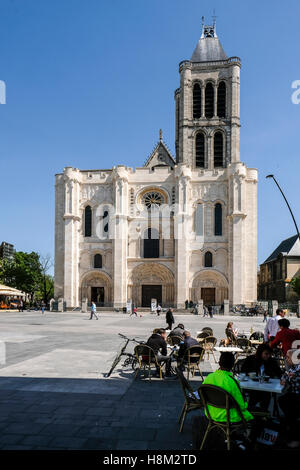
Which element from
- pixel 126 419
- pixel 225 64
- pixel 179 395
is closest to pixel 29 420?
pixel 126 419

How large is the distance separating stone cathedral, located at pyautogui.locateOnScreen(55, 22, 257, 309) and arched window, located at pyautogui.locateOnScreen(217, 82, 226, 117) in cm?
776

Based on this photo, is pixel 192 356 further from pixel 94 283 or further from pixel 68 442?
pixel 94 283

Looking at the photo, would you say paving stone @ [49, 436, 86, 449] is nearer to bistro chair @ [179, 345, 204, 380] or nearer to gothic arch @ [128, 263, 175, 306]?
bistro chair @ [179, 345, 204, 380]

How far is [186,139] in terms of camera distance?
4775cm

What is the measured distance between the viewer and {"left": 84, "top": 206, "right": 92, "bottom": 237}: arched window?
1743 inches

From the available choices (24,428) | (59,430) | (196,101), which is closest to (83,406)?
(59,430)

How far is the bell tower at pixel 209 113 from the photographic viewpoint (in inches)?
1866

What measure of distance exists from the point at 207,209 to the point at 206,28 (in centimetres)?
3119

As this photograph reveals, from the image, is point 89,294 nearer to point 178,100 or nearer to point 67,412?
point 178,100

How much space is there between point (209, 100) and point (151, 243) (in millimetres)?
20065

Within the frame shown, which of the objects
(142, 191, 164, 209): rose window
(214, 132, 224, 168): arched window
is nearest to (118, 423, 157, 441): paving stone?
(142, 191, 164, 209): rose window

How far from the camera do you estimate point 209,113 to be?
48625 millimetres

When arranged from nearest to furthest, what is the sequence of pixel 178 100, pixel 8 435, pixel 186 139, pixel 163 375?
pixel 8 435 < pixel 163 375 < pixel 186 139 < pixel 178 100

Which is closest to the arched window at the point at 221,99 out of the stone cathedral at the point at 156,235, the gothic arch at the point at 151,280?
the stone cathedral at the point at 156,235
